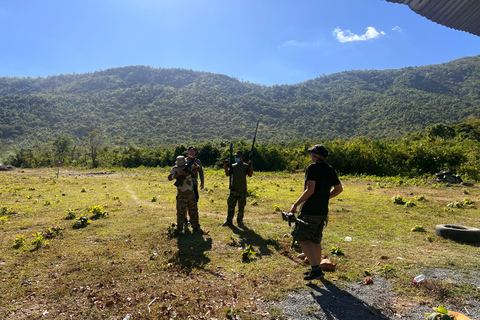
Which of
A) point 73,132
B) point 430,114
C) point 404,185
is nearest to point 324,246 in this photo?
point 404,185

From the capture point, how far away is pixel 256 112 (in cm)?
16875

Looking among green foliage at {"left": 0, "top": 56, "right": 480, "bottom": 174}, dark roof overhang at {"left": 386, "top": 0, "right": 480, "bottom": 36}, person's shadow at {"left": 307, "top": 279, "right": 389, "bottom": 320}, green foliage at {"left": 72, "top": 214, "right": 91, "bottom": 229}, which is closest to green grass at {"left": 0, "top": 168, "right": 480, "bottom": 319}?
green foliage at {"left": 72, "top": 214, "right": 91, "bottom": 229}

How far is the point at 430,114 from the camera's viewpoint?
109938 mm

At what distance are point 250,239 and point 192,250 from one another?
5.84ft

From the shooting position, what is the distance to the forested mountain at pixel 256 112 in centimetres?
11489

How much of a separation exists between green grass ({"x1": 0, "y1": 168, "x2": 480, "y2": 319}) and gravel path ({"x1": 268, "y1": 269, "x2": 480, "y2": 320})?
0.21 m

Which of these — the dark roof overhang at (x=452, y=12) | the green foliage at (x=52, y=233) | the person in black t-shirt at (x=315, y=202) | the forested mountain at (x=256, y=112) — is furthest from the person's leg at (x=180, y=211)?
the forested mountain at (x=256, y=112)

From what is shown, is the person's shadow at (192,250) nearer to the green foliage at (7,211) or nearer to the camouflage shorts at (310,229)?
the camouflage shorts at (310,229)

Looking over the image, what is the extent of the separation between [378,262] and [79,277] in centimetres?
637

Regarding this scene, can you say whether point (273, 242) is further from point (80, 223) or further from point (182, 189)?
point (80, 223)

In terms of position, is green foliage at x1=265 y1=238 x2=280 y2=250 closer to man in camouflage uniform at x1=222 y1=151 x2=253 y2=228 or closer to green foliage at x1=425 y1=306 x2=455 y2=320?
man in camouflage uniform at x1=222 y1=151 x2=253 y2=228

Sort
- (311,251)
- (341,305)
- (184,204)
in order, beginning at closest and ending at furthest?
(341,305) → (311,251) → (184,204)

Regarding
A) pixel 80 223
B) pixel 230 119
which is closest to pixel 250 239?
pixel 80 223

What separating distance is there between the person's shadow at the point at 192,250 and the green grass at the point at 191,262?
0.03 m
